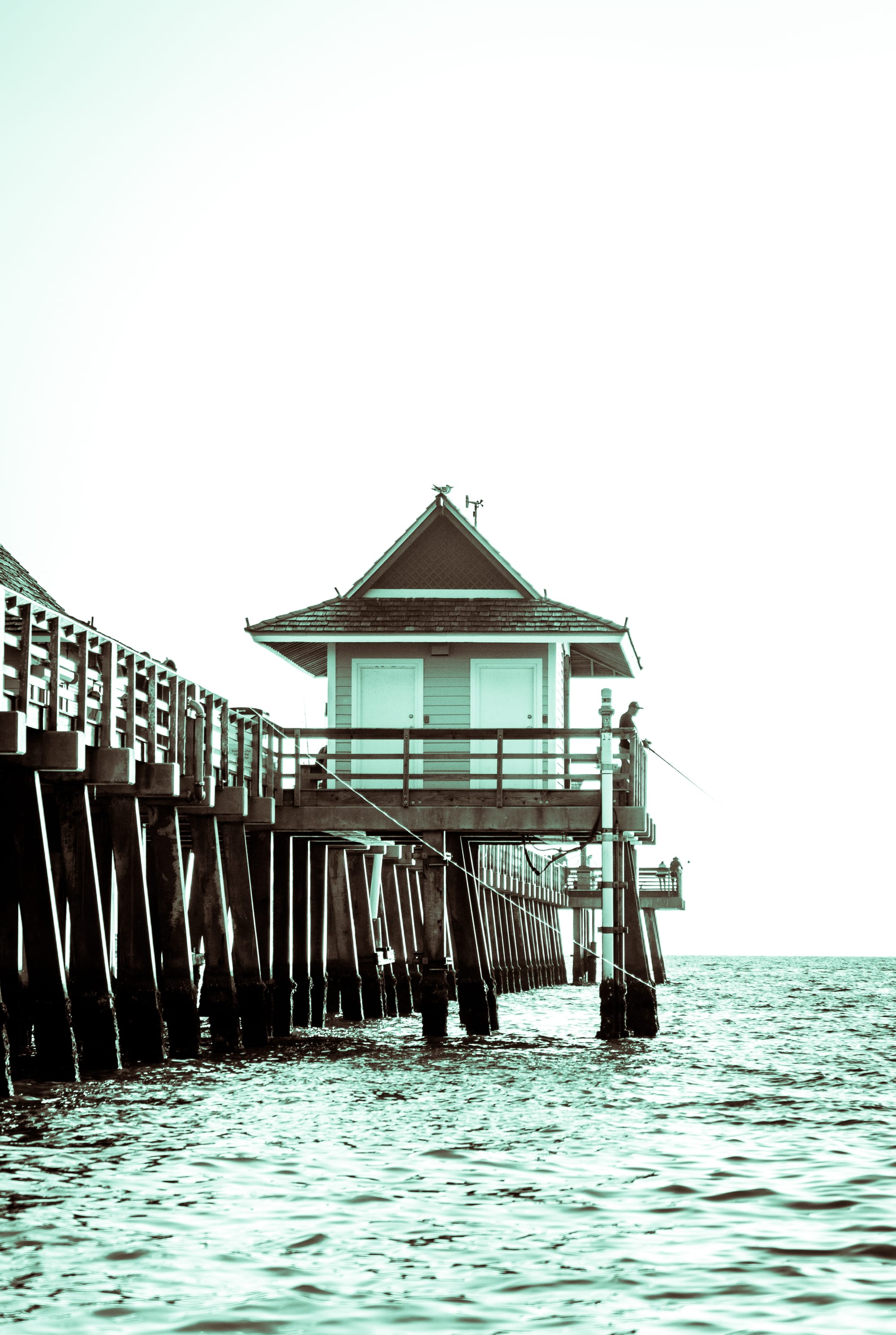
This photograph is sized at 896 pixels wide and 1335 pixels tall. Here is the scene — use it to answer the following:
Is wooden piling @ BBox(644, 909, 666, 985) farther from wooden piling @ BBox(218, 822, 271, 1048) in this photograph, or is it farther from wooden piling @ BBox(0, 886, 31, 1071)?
wooden piling @ BBox(0, 886, 31, 1071)

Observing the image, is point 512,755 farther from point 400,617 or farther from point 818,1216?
point 818,1216

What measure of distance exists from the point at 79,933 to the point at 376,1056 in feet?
17.0

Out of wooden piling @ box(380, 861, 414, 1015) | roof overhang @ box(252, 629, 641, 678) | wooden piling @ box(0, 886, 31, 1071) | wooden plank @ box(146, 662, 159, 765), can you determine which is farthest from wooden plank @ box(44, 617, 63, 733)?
wooden piling @ box(380, 861, 414, 1015)

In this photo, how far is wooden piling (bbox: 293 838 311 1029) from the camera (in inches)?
918

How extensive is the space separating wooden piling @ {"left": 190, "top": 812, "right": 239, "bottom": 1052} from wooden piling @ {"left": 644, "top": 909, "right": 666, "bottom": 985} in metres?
21.8

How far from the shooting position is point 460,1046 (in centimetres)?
2084

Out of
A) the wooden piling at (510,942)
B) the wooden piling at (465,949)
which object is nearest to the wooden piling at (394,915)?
the wooden piling at (510,942)

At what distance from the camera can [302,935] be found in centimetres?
2361

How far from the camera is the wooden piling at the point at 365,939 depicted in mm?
26312

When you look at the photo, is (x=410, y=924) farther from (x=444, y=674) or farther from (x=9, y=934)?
(x=9, y=934)

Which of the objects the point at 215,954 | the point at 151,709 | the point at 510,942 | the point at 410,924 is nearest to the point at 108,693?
the point at 151,709

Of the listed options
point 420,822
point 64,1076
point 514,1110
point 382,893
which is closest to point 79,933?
point 64,1076

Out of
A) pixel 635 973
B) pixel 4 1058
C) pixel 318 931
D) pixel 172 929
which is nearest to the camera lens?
pixel 4 1058

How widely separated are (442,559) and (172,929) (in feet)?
32.6
